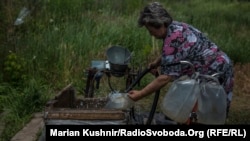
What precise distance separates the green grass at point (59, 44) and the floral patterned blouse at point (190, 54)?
2546 millimetres

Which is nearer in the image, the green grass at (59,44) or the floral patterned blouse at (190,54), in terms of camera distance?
the floral patterned blouse at (190,54)

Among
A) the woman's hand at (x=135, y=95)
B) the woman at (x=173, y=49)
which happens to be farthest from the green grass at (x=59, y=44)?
the woman at (x=173, y=49)

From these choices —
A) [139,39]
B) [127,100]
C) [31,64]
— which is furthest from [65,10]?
[127,100]

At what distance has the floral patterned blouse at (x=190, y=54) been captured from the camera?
405 cm

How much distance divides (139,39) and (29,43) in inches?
79.4

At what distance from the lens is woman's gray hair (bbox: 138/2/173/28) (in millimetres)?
4082

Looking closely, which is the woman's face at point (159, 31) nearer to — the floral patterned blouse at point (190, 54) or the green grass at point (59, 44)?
the floral patterned blouse at point (190, 54)

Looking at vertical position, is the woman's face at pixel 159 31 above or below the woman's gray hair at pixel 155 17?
below

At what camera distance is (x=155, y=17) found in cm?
409

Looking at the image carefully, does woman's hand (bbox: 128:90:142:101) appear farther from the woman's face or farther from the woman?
→ the woman's face

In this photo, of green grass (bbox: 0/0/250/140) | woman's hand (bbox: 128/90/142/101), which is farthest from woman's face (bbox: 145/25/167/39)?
green grass (bbox: 0/0/250/140)

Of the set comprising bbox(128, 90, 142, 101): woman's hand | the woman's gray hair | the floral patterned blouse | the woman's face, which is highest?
the woman's gray hair

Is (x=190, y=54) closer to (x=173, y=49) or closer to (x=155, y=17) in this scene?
(x=173, y=49)

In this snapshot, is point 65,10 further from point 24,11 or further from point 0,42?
point 0,42
